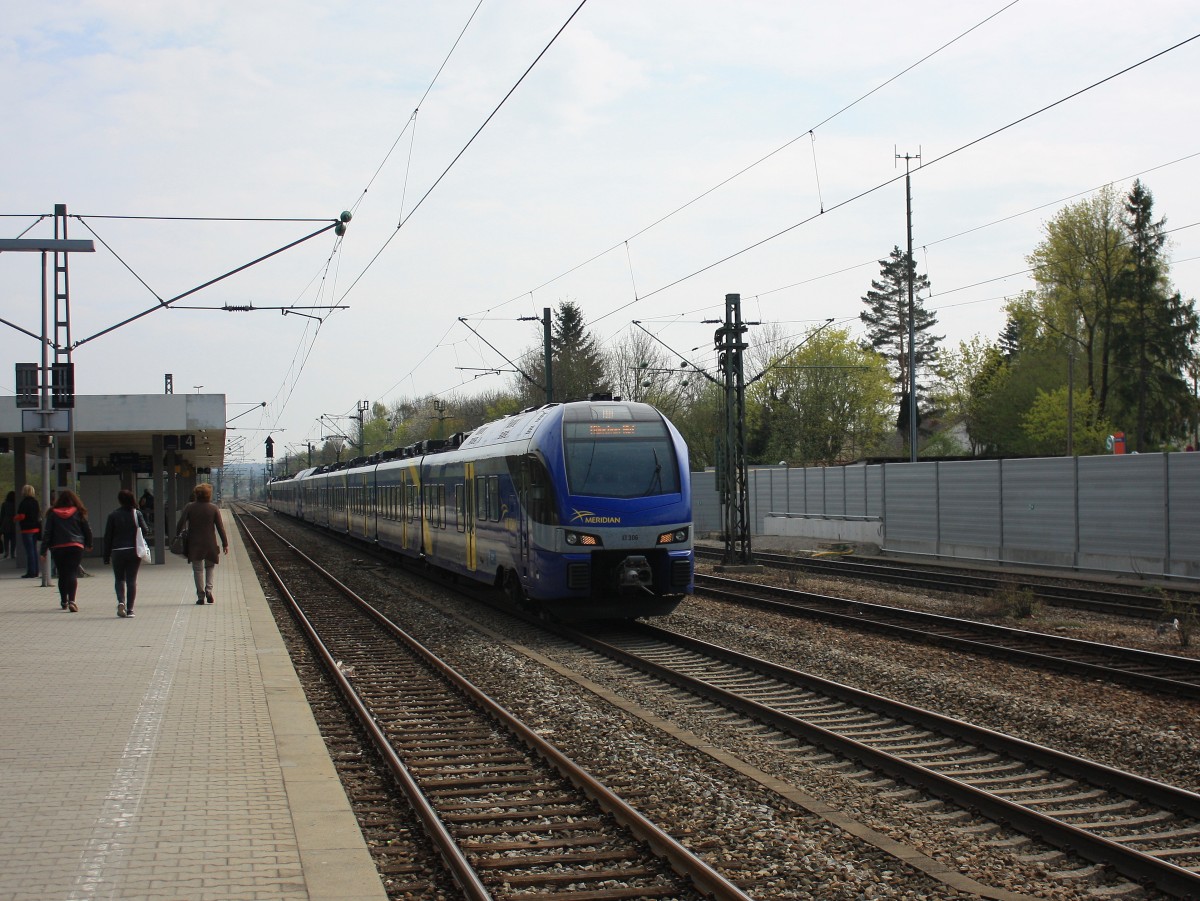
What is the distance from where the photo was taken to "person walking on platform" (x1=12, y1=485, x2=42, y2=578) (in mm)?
21016

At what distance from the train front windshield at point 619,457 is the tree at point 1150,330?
42729 millimetres

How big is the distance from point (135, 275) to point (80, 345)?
320 centimetres

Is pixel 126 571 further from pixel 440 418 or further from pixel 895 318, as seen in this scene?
pixel 895 318

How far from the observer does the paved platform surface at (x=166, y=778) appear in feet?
17.4

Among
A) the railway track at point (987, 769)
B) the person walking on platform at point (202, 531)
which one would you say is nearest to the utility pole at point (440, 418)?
the person walking on platform at point (202, 531)

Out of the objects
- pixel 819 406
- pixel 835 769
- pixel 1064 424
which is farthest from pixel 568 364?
pixel 835 769

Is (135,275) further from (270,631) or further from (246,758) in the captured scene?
(246,758)

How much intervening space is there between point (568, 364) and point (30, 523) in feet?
145

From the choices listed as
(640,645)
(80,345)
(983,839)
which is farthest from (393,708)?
(80,345)

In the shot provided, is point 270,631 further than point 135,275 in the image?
No

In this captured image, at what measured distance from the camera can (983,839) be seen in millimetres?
6441

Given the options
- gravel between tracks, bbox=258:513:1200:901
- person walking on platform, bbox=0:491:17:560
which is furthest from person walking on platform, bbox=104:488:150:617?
person walking on platform, bbox=0:491:17:560

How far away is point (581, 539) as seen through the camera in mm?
14664

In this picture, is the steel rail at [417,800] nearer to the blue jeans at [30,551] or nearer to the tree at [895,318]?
the blue jeans at [30,551]
